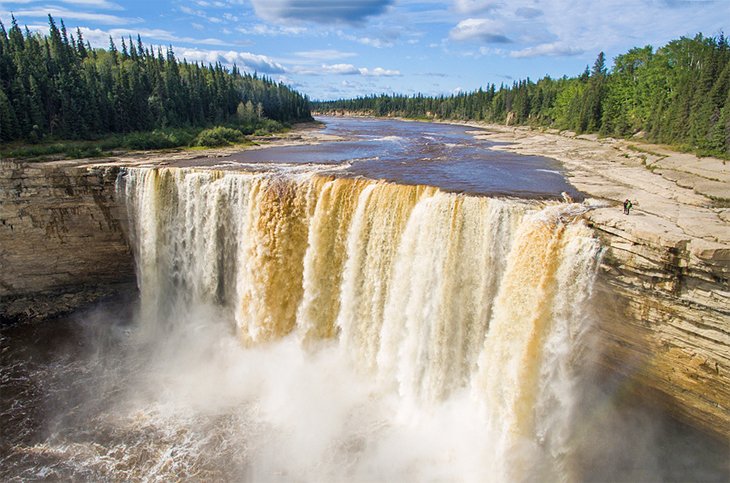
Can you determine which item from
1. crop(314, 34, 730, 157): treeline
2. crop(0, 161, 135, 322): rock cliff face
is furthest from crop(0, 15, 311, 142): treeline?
crop(314, 34, 730, 157): treeline

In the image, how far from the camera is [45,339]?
1941 centimetres

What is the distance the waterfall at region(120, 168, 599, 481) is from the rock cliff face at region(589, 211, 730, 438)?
2.41 feet

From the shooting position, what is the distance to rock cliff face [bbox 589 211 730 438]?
9281 millimetres

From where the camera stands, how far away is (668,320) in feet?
32.9

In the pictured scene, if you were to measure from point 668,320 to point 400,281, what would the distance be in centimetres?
704

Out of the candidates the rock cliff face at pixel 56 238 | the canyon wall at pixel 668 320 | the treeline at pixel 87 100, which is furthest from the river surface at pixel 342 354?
the treeline at pixel 87 100

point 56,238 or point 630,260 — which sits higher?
point 630,260

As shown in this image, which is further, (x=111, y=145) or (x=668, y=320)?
(x=111, y=145)

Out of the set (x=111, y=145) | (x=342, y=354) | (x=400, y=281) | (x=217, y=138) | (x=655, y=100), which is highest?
(x=655, y=100)

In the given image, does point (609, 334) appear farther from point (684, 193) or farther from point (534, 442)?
point (684, 193)

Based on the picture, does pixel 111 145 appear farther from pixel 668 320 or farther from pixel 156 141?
pixel 668 320

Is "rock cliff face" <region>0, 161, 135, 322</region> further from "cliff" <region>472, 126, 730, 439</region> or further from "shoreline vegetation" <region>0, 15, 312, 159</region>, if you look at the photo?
"cliff" <region>472, 126, 730, 439</region>

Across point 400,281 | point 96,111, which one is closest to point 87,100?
point 96,111

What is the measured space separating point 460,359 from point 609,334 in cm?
407
